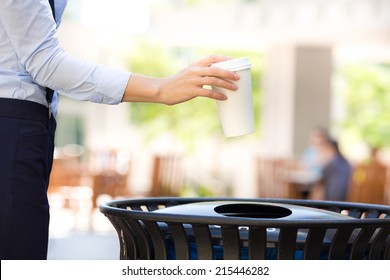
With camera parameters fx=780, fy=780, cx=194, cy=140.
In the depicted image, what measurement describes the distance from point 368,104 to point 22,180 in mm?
22374

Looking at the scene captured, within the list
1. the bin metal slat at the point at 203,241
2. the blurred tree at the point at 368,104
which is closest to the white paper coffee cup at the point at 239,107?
the bin metal slat at the point at 203,241

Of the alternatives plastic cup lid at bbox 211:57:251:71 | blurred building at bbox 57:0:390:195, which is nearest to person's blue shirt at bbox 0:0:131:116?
plastic cup lid at bbox 211:57:251:71

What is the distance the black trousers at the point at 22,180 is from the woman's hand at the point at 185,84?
0.19m

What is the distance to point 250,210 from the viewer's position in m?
1.59

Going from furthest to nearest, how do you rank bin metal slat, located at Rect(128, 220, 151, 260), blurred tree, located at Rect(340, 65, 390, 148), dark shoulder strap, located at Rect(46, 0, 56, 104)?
blurred tree, located at Rect(340, 65, 390, 148) < dark shoulder strap, located at Rect(46, 0, 56, 104) < bin metal slat, located at Rect(128, 220, 151, 260)

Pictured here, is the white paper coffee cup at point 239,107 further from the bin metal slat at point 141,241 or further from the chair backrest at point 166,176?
the chair backrest at point 166,176

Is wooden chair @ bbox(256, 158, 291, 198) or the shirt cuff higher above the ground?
the shirt cuff

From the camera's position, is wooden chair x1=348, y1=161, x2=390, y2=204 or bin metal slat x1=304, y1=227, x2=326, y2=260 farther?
wooden chair x1=348, y1=161, x2=390, y2=204

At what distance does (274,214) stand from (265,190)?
6.73 m

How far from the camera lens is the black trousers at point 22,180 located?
4.69ft

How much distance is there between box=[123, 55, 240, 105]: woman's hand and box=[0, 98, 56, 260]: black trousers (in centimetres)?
19

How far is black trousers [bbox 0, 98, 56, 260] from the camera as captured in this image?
1429 mm

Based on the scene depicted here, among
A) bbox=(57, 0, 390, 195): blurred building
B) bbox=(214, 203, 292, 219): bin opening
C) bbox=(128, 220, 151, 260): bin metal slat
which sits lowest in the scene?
bbox=(128, 220, 151, 260): bin metal slat

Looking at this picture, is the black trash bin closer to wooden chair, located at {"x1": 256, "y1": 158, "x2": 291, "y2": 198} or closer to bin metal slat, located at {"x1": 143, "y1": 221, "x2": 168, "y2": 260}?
bin metal slat, located at {"x1": 143, "y1": 221, "x2": 168, "y2": 260}
